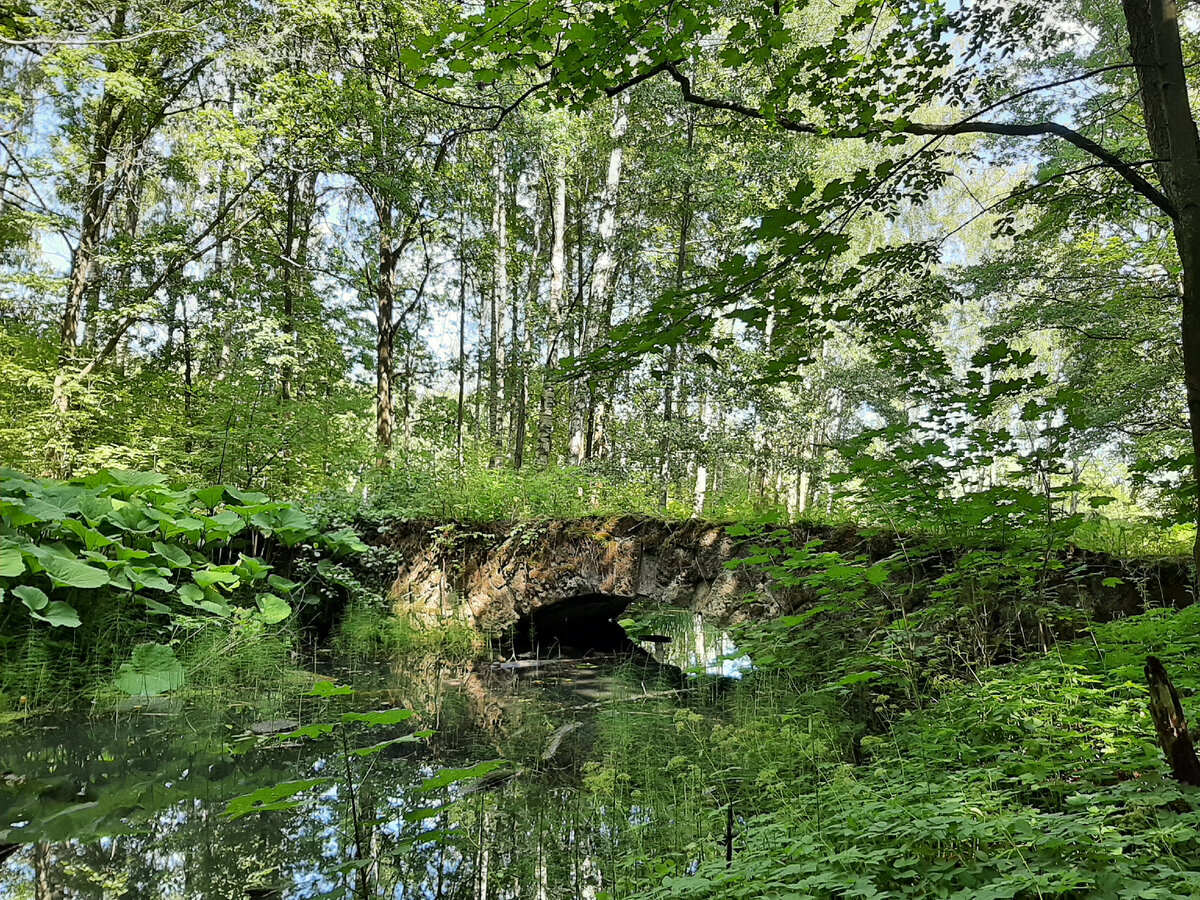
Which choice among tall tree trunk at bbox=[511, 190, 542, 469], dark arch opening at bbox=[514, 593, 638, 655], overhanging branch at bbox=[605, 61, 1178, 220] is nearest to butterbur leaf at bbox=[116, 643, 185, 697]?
dark arch opening at bbox=[514, 593, 638, 655]

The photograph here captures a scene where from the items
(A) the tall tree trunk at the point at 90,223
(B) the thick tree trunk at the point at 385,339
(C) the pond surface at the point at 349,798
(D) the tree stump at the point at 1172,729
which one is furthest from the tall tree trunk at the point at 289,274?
(D) the tree stump at the point at 1172,729

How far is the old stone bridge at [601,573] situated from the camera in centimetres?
389

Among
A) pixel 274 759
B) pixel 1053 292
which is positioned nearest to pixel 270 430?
pixel 274 759

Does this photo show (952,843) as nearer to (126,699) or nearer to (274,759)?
(274,759)

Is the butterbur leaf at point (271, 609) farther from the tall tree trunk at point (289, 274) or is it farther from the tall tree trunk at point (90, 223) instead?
the tall tree trunk at point (90, 223)

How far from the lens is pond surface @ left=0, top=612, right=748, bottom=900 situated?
8.34 feet

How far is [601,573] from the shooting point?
6910 millimetres

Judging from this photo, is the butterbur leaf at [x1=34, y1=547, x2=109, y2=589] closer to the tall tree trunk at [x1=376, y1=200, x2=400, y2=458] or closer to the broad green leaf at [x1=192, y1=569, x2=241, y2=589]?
the broad green leaf at [x1=192, y1=569, x2=241, y2=589]

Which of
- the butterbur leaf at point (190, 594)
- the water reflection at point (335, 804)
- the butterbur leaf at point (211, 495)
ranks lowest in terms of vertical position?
the water reflection at point (335, 804)

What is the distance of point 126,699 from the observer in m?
5.15

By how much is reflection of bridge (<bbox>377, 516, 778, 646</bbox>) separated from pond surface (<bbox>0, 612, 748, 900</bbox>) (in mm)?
1076

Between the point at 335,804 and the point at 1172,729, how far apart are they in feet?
11.7

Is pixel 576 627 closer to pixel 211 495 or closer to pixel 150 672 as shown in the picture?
pixel 211 495

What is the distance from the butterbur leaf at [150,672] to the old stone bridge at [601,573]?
2.71 metres
